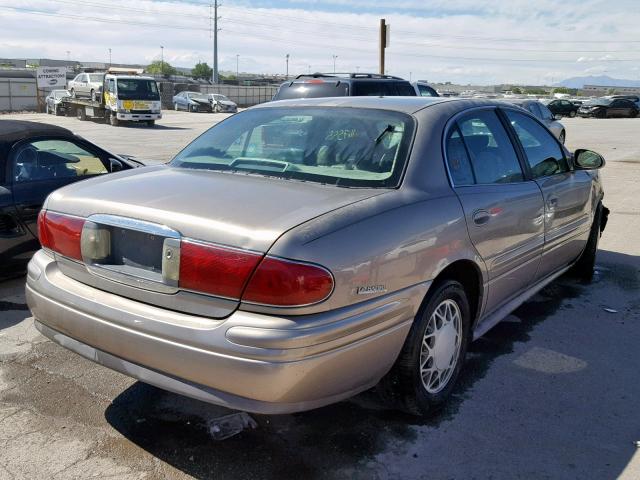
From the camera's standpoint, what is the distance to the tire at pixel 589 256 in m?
5.44

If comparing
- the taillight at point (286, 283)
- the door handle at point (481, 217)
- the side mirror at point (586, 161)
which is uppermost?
the side mirror at point (586, 161)

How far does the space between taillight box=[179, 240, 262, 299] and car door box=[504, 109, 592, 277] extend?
8.26ft

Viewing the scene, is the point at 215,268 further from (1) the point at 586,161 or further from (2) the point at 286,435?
(1) the point at 586,161

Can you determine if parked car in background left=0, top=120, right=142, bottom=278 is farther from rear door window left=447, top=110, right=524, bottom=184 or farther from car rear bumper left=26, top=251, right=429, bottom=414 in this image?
rear door window left=447, top=110, right=524, bottom=184

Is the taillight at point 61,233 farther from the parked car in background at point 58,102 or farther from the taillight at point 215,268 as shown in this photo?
the parked car in background at point 58,102

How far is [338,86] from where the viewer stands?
10.1 meters

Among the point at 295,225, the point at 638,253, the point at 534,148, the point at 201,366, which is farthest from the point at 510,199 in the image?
the point at 638,253

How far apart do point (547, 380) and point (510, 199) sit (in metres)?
1.11

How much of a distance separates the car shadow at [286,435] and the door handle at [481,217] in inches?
38.6

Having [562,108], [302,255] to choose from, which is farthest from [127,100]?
[562,108]

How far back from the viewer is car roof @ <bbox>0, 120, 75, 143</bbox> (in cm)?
528

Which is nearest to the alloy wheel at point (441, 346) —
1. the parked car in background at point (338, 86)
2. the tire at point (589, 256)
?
the tire at point (589, 256)

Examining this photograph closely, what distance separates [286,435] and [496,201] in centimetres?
178

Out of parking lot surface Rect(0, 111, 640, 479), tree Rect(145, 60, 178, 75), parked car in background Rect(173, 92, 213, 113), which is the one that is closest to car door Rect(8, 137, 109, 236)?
parking lot surface Rect(0, 111, 640, 479)
